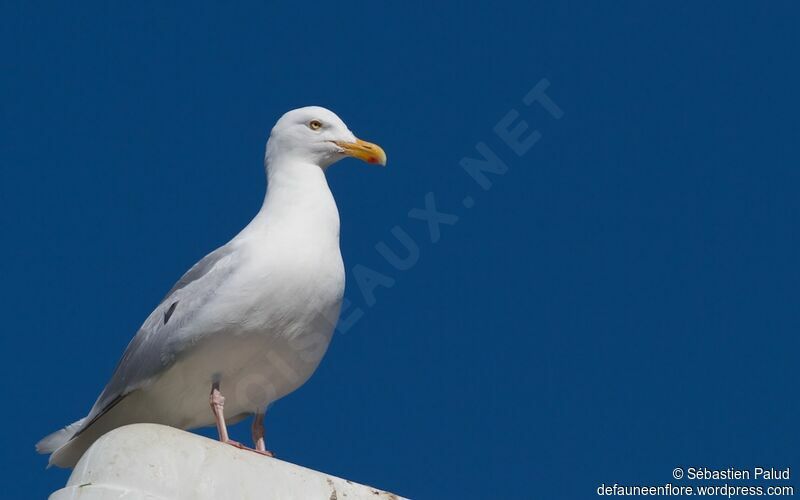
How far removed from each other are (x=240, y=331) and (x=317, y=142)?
1940 mm

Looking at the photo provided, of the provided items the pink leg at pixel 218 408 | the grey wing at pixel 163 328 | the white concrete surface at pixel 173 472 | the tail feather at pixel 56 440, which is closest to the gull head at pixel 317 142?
the grey wing at pixel 163 328

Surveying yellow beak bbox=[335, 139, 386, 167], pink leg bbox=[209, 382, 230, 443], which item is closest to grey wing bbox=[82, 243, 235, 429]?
pink leg bbox=[209, 382, 230, 443]

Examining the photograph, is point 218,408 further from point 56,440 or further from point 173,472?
point 173,472

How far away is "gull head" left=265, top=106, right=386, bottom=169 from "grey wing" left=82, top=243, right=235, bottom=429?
3.61 ft

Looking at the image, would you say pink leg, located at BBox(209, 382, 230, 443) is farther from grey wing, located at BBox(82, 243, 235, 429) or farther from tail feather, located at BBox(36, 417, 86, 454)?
tail feather, located at BBox(36, 417, 86, 454)

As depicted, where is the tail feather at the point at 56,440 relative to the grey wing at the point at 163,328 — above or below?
below

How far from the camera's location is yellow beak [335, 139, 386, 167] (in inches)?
406

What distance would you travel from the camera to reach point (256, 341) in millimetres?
9117

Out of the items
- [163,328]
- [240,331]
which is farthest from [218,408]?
[163,328]

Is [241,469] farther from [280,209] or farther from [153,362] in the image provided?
[280,209]

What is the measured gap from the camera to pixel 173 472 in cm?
713

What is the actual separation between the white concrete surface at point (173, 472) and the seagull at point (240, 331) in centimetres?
135

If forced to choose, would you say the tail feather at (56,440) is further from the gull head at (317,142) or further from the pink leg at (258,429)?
the gull head at (317,142)

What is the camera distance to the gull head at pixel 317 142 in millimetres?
10344
